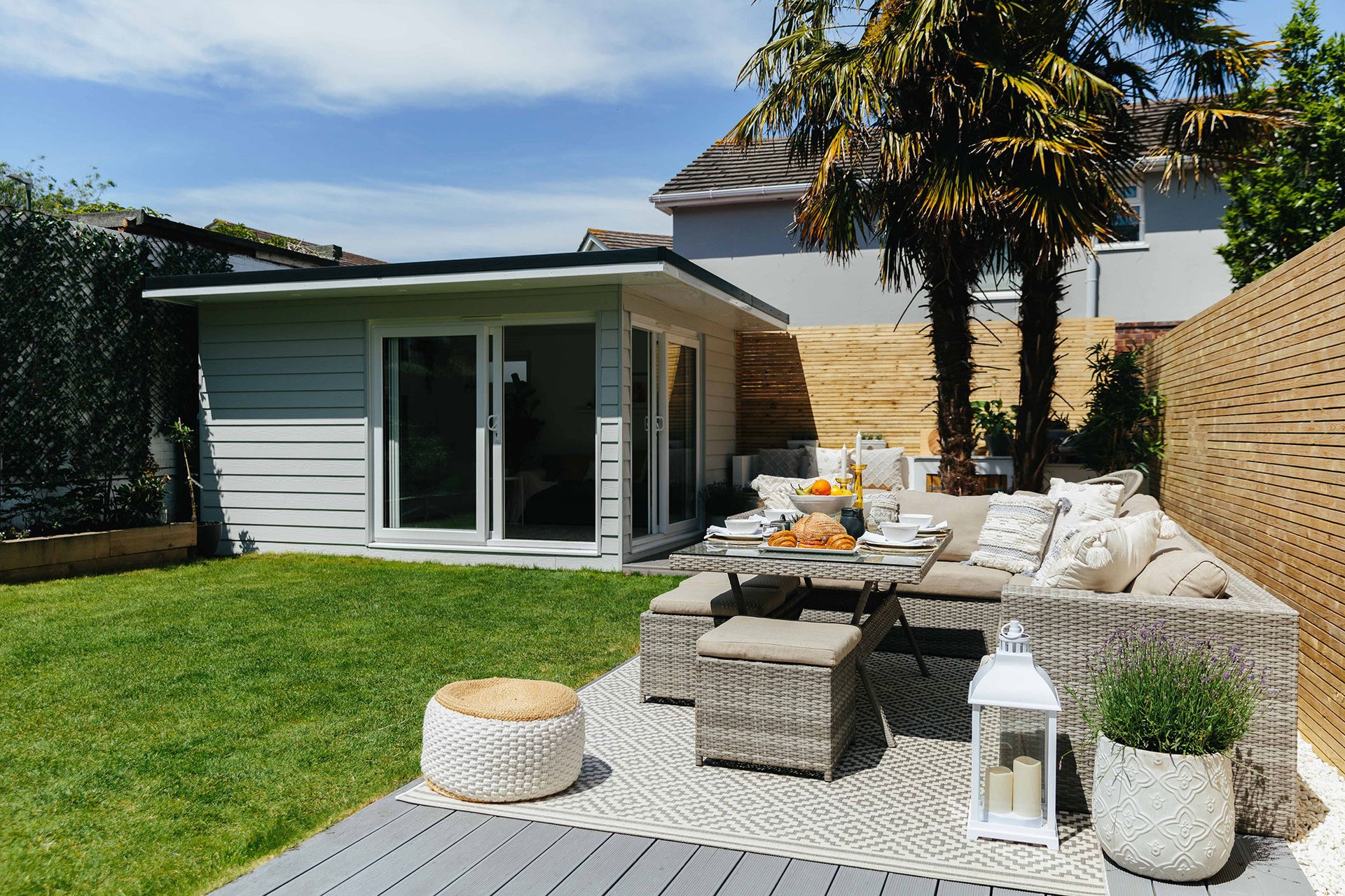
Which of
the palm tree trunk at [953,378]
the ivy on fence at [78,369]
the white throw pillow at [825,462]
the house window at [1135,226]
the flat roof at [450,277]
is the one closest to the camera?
Result: the flat roof at [450,277]

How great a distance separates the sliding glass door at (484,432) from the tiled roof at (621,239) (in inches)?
466

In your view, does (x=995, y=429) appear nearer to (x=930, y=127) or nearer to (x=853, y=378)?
(x=853, y=378)

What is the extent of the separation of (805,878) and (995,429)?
814 centimetres

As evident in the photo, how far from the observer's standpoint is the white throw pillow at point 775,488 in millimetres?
9664

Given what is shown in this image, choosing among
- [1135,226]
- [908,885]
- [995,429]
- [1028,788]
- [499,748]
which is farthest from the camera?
[1135,226]

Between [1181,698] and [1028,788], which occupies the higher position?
[1181,698]

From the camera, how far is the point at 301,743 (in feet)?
12.6

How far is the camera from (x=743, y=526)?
167 inches

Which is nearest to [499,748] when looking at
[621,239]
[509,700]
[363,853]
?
[509,700]

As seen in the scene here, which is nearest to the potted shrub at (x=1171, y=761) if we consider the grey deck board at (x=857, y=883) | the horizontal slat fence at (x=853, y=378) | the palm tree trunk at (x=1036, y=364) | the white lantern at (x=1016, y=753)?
the white lantern at (x=1016, y=753)

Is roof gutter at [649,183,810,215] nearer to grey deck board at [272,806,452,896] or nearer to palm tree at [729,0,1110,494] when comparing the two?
palm tree at [729,0,1110,494]

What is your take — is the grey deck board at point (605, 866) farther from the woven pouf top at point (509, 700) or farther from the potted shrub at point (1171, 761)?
the potted shrub at point (1171, 761)

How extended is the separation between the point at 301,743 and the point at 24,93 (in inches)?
611

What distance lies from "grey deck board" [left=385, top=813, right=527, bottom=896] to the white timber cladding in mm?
5362
